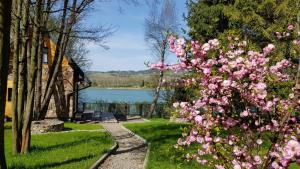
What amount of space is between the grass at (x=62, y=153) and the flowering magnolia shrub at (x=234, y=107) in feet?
19.2

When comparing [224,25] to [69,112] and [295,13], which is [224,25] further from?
[69,112]

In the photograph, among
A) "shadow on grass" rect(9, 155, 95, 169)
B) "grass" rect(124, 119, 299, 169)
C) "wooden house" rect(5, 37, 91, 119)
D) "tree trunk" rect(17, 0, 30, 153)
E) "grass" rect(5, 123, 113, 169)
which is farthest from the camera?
"wooden house" rect(5, 37, 91, 119)

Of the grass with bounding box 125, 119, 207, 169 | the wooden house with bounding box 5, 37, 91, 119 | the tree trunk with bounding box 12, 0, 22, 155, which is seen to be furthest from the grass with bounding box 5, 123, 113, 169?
the wooden house with bounding box 5, 37, 91, 119

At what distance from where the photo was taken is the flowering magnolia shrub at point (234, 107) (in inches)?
259

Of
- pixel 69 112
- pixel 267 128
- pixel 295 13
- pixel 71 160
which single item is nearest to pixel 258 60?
pixel 267 128

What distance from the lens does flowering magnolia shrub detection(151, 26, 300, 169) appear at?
6582mm

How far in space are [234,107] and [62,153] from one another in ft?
29.9

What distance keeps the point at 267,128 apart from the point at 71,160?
7.94 meters

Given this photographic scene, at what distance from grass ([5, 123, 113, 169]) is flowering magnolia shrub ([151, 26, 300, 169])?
5.85 meters

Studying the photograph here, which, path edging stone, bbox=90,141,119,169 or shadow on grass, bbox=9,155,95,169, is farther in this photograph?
path edging stone, bbox=90,141,119,169

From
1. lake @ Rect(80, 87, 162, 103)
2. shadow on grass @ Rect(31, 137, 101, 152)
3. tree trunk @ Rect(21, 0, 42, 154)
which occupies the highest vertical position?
tree trunk @ Rect(21, 0, 42, 154)

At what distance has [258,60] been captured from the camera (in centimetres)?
715

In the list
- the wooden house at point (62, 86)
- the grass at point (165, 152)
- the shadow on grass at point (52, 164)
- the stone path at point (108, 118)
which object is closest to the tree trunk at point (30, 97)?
the shadow on grass at point (52, 164)

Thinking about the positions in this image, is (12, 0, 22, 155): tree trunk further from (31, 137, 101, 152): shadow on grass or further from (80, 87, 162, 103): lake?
(80, 87, 162, 103): lake
